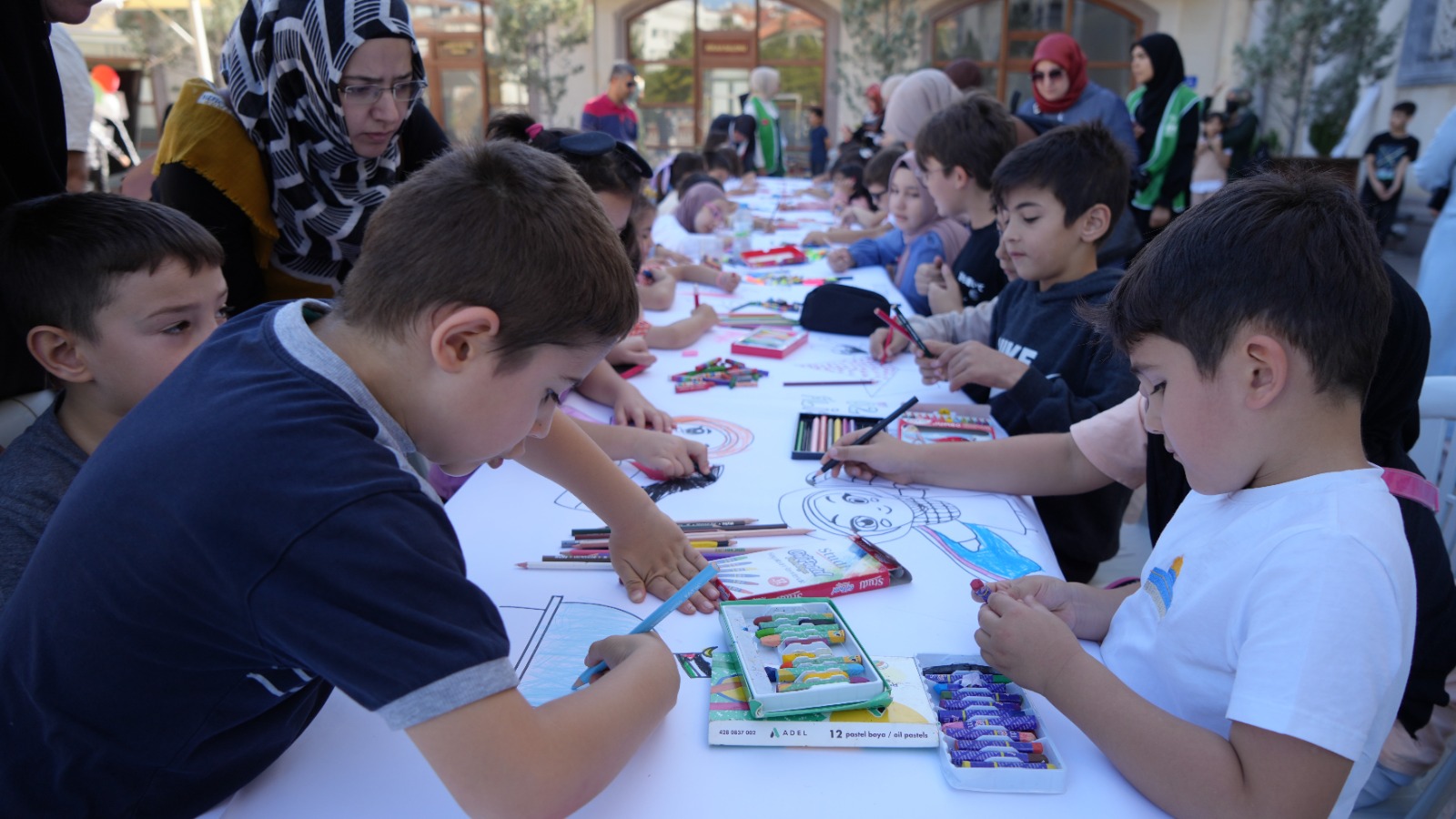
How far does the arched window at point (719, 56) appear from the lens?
14.4 meters

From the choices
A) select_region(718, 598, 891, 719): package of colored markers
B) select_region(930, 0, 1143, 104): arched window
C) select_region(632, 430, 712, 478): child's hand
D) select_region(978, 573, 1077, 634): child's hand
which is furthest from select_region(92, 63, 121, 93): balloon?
select_region(930, 0, 1143, 104): arched window

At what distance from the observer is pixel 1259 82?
11.4 m

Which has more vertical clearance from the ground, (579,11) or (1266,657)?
(579,11)

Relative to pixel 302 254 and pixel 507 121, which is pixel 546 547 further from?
pixel 507 121

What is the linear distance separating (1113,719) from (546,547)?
0.73 meters

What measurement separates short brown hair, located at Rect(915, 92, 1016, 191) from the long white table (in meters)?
1.42

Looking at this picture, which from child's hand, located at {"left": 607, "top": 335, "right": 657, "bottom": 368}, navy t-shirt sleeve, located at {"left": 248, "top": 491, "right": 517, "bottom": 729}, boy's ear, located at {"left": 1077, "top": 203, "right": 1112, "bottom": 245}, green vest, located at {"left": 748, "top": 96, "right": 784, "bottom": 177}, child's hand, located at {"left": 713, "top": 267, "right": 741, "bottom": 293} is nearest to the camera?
navy t-shirt sleeve, located at {"left": 248, "top": 491, "right": 517, "bottom": 729}

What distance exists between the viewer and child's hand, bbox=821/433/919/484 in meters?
1.44

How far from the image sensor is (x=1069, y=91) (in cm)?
410

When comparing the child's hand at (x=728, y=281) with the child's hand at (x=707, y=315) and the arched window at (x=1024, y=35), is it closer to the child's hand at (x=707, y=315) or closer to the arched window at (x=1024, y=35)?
the child's hand at (x=707, y=315)

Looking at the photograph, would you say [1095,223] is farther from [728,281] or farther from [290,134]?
[290,134]

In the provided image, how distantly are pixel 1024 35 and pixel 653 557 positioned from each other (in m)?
14.9

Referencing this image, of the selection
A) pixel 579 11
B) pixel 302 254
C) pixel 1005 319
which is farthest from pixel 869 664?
pixel 579 11

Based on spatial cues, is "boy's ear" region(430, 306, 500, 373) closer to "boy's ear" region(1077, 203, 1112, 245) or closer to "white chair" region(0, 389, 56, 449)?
"white chair" region(0, 389, 56, 449)
